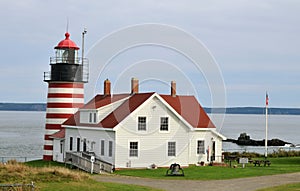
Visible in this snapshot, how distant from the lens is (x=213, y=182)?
27.8 meters

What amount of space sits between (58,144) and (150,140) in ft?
27.6

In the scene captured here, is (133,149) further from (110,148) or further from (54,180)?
(54,180)

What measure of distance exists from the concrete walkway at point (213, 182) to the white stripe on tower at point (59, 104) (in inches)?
445

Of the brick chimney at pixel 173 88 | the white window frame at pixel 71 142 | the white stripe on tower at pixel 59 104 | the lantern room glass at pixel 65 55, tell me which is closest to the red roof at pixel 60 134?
the white stripe on tower at pixel 59 104

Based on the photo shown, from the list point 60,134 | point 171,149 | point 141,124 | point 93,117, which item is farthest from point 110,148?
point 60,134

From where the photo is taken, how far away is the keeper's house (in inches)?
1379

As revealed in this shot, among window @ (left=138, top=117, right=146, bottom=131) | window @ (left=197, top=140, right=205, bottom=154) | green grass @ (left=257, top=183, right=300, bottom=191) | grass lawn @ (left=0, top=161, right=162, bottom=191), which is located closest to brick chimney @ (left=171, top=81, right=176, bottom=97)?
window @ (left=197, top=140, right=205, bottom=154)

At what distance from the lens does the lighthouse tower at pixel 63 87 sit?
4097 centimetres

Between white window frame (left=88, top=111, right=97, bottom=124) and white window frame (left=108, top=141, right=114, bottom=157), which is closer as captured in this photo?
white window frame (left=108, top=141, right=114, bottom=157)

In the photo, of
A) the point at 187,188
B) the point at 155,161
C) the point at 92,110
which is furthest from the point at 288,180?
the point at 92,110

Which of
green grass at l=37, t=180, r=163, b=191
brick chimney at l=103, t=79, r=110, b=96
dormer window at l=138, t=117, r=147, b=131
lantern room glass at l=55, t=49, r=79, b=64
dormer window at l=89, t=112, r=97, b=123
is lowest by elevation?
A: green grass at l=37, t=180, r=163, b=191

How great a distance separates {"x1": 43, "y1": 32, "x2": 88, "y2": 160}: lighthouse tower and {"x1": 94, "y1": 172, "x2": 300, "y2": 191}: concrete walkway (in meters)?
11.4

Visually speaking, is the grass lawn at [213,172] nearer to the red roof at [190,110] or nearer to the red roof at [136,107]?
the red roof at [136,107]

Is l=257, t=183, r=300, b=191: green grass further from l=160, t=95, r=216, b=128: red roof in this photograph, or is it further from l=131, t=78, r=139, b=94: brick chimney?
l=131, t=78, r=139, b=94: brick chimney
